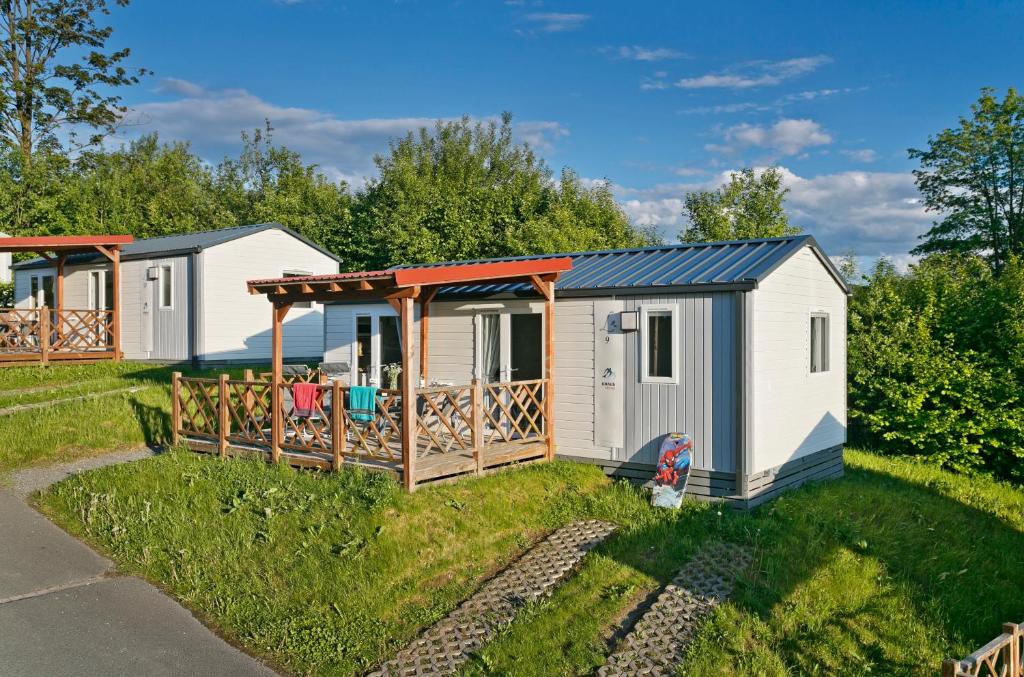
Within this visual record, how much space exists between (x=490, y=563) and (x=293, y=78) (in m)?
21.3

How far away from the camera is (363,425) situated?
9.23 m

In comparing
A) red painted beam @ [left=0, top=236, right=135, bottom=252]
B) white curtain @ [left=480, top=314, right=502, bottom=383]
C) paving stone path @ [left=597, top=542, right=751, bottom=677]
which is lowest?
paving stone path @ [left=597, top=542, right=751, bottom=677]

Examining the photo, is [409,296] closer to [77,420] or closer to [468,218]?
[77,420]

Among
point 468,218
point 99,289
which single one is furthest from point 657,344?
point 468,218

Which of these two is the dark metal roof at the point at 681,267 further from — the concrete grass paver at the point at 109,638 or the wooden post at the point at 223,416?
the concrete grass paver at the point at 109,638

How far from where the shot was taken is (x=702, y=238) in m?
26.6

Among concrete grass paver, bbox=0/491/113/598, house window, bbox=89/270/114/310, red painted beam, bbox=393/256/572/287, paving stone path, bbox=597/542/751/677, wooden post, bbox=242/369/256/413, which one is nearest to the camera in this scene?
paving stone path, bbox=597/542/751/677

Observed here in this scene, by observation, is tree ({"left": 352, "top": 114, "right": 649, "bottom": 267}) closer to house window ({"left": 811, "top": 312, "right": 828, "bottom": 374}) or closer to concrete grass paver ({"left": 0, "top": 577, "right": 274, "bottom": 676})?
house window ({"left": 811, "top": 312, "right": 828, "bottom": 374})

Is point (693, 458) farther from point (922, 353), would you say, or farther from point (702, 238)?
point (702, 238)

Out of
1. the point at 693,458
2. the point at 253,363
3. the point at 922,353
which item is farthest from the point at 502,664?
the point at 253,363

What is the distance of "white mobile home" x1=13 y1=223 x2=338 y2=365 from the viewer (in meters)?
16.7

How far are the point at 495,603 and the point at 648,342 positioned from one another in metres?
4.32

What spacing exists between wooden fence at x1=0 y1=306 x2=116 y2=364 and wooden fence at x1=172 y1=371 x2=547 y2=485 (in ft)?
25.1

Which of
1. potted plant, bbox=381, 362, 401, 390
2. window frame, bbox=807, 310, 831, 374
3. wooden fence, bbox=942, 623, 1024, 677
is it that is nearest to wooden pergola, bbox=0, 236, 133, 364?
potted plant, bbox=381, 362, 401, 390
